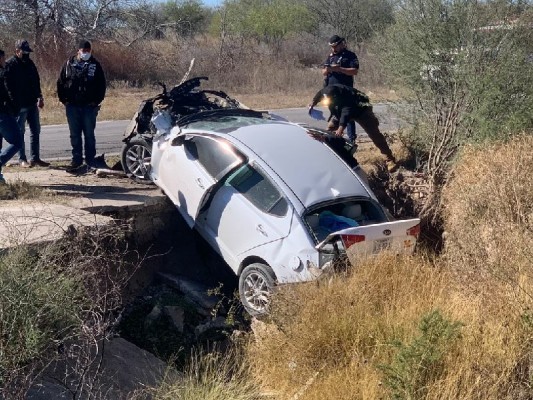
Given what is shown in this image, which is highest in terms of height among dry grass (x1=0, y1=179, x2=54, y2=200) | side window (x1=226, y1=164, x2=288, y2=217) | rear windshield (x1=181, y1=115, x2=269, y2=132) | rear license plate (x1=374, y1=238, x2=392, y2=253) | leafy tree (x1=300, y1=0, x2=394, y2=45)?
leafy tree (x1=300, y1=0, x2=394, y2=45)

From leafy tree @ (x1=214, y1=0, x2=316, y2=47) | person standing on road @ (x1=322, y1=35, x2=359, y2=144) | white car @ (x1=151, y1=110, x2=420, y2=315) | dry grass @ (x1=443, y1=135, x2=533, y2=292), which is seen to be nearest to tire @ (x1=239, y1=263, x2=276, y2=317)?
white car @ (x1=151, y1=110, x2=420, y2=315)

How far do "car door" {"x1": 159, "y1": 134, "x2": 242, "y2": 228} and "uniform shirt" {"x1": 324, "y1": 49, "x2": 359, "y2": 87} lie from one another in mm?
3271

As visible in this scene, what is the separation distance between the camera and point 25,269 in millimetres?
5387

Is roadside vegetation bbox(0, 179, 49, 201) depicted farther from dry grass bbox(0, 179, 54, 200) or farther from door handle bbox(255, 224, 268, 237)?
door handle bbox(255, 224, 268, 237)

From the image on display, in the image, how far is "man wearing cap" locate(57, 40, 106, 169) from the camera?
9.87 m

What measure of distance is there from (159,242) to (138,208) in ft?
1.90

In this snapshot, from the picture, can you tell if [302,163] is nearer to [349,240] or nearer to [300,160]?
[300,160]

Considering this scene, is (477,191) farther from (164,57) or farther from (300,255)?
(164,57)

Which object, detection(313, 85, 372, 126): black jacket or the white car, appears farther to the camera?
detection(313, 85, 372, 126): black jacket

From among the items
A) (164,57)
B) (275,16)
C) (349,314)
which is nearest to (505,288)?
(349,314)

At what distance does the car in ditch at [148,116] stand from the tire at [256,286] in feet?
8.93

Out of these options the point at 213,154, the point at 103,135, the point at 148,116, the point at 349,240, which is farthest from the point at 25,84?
the point at 103,135

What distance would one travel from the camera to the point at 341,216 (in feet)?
25.6

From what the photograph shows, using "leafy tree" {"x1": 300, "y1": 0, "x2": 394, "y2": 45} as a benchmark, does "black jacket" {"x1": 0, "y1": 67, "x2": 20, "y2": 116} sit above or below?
below
